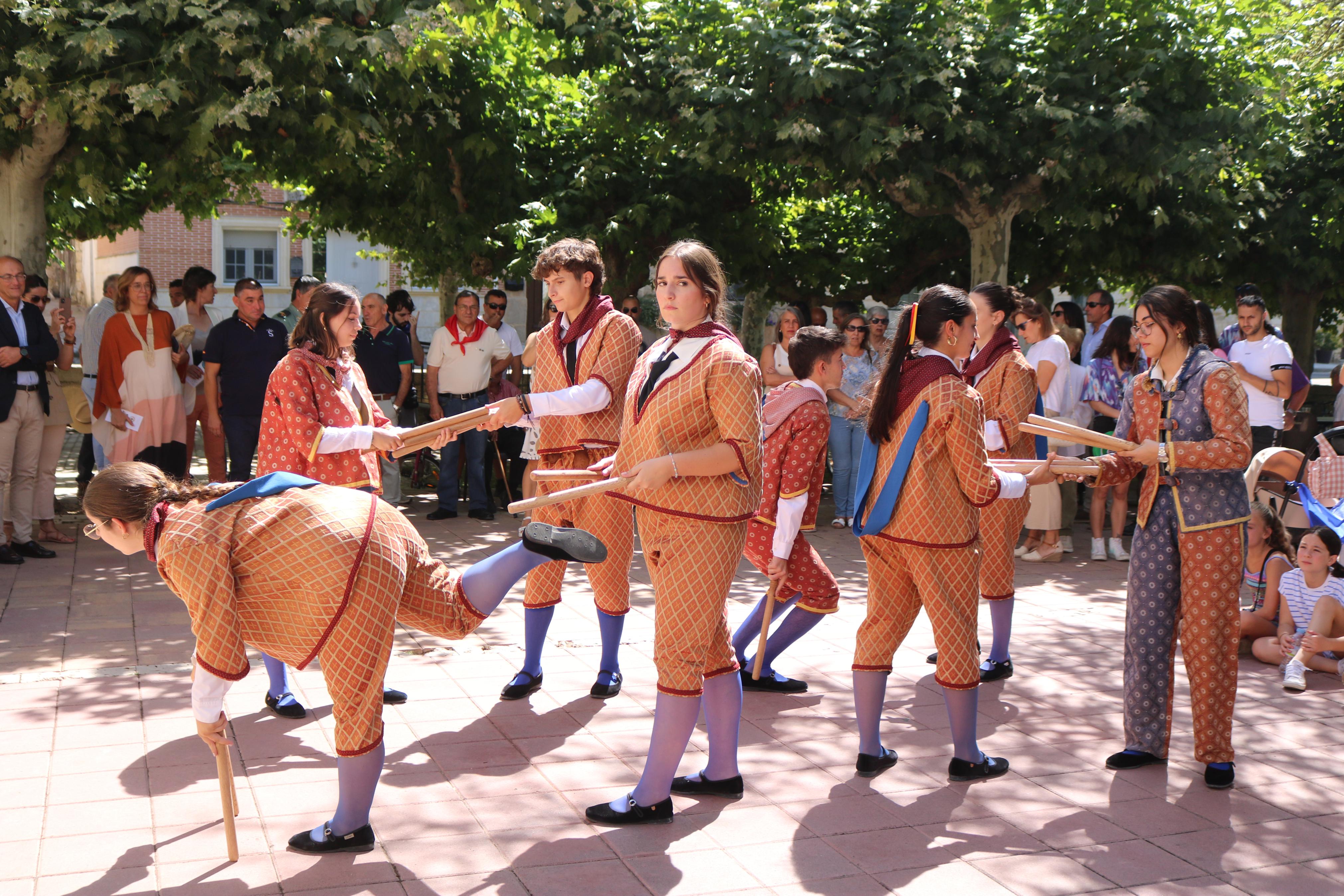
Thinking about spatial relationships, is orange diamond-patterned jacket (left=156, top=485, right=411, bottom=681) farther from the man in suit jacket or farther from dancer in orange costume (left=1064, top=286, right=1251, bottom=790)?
the man in suit jacket

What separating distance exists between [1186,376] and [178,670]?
177 inches

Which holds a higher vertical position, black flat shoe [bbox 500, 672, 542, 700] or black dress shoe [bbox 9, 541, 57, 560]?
black dress shoe [bbox 9, 541, 57, 560]

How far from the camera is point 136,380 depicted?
341 inches

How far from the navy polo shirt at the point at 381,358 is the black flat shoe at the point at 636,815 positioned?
6.90 m

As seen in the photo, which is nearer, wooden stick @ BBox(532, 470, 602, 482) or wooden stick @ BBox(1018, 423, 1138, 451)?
wooden stick @ BBox(532, 470, 602, 482)

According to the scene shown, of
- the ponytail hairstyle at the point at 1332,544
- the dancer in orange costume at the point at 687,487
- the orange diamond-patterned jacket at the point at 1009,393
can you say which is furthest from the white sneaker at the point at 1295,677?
the dancer in orange costume at the point at 687,487

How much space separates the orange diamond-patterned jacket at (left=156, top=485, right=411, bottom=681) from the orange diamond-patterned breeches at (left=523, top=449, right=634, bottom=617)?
1.54m

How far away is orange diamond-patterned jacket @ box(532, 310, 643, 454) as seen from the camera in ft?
16.2

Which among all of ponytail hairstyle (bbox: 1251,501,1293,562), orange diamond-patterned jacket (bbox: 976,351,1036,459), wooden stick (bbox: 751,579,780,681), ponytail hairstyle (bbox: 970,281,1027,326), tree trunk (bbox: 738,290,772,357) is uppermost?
tree trunk (bbox: 738,290,772,357)

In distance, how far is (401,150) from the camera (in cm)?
1248

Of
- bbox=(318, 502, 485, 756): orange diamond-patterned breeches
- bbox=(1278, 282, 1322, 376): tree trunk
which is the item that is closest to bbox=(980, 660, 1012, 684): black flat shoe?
bbox=(318, 502, 485, 756): orange diamond-patterned breeches

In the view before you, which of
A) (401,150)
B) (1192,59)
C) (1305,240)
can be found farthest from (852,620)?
(1305,240)

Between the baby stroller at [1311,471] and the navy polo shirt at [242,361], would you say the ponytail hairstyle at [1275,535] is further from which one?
the navy polo shirt at [242,361]

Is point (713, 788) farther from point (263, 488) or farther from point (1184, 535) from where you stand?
point (1184, 535)
